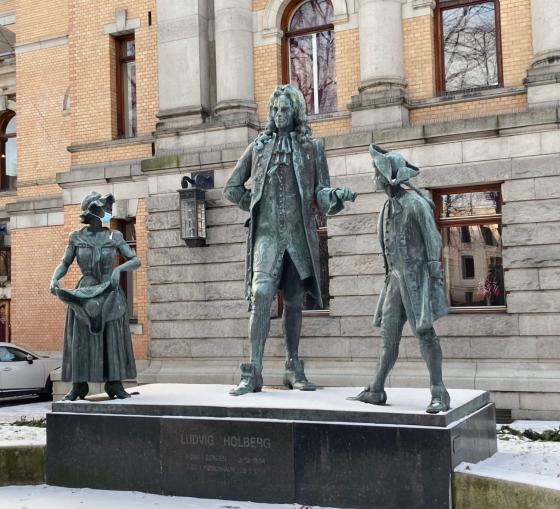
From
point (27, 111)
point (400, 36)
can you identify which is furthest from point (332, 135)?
point (27, 111)

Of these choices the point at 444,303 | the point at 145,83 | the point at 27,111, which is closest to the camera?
the point at 444,303

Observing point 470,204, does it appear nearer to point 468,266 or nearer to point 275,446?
point 468,266

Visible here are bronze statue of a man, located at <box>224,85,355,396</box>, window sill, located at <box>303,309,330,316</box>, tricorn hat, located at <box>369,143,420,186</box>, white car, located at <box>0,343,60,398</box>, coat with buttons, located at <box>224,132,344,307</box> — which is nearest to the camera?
tricorn hat, located at <box>369,143,420,186</box>

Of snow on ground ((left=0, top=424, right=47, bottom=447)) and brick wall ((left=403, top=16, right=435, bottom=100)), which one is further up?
brick wall ((left=403, top=16, right=435, bottom=100))

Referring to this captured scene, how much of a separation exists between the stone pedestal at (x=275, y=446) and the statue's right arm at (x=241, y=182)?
1.87 m

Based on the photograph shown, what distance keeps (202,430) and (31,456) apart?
1.85m

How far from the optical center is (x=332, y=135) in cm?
1428

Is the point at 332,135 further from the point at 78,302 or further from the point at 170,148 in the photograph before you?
the point at 78,302

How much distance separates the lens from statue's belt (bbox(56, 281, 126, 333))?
7.41 meters

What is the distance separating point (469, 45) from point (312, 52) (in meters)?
3.12

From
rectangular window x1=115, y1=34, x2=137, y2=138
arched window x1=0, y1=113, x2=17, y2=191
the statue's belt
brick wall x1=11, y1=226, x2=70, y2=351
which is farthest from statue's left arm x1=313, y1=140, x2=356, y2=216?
arched window x1=0, y1=113, x2=17, y2=191

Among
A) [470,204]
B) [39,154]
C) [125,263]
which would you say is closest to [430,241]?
[125,263]

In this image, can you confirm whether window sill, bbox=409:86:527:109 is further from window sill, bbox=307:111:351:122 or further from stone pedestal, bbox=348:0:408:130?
window sill, bbox=307:111:351:122

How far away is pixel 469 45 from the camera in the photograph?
14273 millimetres
